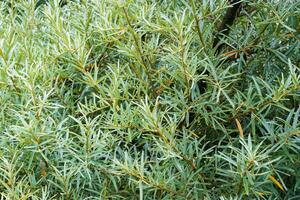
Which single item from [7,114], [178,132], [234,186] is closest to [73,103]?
[7,114]

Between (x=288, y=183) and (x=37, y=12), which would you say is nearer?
(x=288, y=183)

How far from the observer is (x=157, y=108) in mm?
1066

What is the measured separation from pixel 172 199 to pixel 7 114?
Answer: 0.41 meters

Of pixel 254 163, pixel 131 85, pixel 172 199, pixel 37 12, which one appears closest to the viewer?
pixel 254 163

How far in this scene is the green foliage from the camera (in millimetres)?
985

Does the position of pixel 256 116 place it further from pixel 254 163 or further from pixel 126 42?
pixel 126 42

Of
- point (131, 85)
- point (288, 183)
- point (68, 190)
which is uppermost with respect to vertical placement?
point (131, 85)

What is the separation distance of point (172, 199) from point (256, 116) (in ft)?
0.76

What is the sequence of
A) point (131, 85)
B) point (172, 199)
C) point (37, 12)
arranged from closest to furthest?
point (172, 199) < point (131, 85) < point (37, 12)

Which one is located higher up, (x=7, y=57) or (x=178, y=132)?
(x=7, y=57)

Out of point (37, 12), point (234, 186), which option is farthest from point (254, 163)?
point (37, 12)

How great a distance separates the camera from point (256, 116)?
102 cm

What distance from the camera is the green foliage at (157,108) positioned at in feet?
3.23

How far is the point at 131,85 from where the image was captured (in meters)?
1.12
